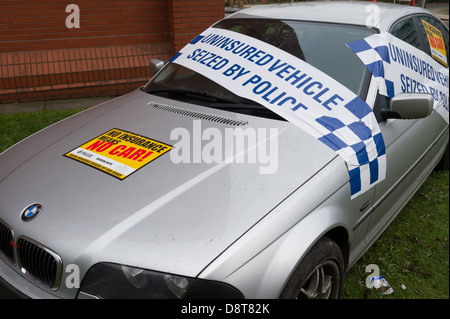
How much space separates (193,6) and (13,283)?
5141 millimetres

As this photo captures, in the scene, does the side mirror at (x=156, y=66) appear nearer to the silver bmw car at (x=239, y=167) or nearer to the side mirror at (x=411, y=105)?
the silver bmw car at (x=239, y=167)

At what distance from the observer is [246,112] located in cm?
247

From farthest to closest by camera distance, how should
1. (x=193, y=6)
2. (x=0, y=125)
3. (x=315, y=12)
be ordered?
(x=193, y=6), (x=0, y=125), (x=315, y=12)

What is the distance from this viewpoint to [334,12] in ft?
9.82

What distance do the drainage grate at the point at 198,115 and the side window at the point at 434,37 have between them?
6.63ft

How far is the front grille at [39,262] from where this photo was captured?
170 centimetres

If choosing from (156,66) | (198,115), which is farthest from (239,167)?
(156,66)

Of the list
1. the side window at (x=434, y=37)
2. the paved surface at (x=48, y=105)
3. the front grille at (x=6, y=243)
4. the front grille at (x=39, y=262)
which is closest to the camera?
the front grille at (x=39, y=262)

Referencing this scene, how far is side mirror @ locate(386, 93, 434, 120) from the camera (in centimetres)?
242

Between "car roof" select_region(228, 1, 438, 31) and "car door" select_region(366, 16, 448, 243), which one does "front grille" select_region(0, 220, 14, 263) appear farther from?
"car roof" select_region(228, 1, 438, 31)

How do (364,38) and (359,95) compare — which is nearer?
(359,95)

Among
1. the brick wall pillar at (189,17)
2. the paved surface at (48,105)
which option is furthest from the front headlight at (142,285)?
the brick wall pillar at (189,17)
